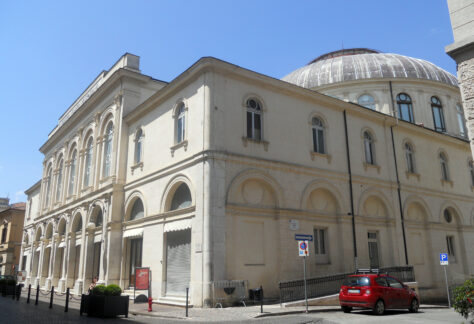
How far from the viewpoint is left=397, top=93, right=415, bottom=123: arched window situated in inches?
1319

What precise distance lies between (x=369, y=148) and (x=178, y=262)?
521 inches

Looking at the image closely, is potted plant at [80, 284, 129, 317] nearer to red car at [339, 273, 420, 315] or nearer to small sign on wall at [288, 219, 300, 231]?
red car at [339, 273, 420, 315]

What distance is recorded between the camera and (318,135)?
22172mm

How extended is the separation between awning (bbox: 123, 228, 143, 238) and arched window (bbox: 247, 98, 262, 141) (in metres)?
7.68

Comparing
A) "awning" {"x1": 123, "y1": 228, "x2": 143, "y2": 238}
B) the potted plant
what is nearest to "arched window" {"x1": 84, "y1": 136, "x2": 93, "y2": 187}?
"awning" {"x1": 123, "y1": 228, "x2": 143, "y2": 238}

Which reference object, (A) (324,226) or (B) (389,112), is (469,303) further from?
(B) (389,112)

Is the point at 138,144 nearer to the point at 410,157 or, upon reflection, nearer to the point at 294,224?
the point at 294,224

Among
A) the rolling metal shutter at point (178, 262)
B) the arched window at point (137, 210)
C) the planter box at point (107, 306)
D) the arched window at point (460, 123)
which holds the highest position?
the arched window at point (460, 123)

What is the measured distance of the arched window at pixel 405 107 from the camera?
33500 mm

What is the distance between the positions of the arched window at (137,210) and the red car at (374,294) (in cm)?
1185

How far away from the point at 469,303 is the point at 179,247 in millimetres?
13275

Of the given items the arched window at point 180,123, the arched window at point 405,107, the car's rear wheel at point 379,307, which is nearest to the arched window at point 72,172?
the arched window at point 180,123

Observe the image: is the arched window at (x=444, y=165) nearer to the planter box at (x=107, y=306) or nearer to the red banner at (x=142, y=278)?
the red banner at (x=142, y=278)

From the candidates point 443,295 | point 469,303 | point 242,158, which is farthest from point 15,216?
point 469,303
